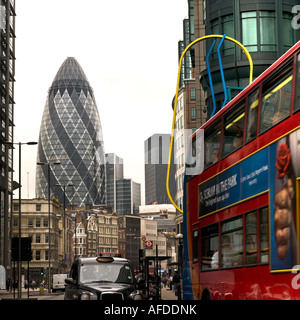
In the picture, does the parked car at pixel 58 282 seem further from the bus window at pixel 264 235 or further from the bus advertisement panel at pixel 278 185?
the bus window at pixel 264 235

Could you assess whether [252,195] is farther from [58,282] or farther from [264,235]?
[58,282]

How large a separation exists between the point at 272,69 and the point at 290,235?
3019 millimetres

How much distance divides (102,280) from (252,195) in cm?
764

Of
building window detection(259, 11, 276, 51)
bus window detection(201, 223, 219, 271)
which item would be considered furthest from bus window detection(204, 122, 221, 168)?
building window detection(259, 11, 276, 51)

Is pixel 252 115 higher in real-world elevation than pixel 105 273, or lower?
higher

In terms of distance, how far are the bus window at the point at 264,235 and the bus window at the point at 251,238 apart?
31 cm

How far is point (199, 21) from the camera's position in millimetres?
65375

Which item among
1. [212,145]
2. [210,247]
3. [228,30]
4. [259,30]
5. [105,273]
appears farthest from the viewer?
[228,30]

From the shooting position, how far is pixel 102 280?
64.3 feet

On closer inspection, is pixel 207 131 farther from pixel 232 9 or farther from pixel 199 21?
pixel 199 21

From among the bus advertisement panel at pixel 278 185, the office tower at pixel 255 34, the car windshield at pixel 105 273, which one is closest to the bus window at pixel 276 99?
the bus advertisement panel at pixel 278 185

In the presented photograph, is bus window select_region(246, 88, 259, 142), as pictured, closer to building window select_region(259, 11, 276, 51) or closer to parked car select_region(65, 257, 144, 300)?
parked car select_region(65, 257, 144, 300)

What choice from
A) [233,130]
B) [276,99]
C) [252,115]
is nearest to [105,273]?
[233,130]
